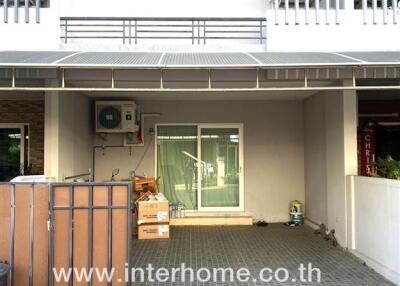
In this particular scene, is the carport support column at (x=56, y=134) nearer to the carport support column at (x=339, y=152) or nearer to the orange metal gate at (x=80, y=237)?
the orange metal gate at (x=80, y=237)

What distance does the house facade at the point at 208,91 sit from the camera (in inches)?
221

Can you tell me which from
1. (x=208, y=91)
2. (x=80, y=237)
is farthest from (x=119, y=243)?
(x=208, y=91)

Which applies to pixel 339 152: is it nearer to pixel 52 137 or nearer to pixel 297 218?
pixel 297 218

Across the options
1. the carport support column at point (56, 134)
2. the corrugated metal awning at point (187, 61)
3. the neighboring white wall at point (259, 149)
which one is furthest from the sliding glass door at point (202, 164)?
the corrugated metal awning at point (187, 61)

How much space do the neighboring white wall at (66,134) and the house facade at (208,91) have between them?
0.07 ft

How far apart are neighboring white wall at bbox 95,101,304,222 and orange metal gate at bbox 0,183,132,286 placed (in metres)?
5.01

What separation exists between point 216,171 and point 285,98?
90.7 inches

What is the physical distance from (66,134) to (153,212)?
219 cm

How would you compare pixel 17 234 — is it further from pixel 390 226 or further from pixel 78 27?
pixel 78 27

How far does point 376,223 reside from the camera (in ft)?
18.6

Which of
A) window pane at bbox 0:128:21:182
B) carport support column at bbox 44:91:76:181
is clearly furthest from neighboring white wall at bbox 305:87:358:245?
window pane at bbox 0:128:21:182

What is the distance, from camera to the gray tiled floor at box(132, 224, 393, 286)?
5.57m

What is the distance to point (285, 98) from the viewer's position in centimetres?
914

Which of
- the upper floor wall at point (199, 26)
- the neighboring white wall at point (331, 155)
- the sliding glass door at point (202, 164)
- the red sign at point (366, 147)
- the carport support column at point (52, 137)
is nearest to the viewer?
the carport support column at point (52, 137)
